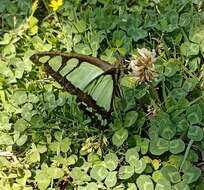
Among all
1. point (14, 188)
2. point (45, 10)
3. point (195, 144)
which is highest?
point (45, 10)

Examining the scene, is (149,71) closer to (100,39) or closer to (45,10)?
(100,39)

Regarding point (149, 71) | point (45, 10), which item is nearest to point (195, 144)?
point (149, 71)

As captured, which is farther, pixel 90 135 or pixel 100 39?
pixel 100 39

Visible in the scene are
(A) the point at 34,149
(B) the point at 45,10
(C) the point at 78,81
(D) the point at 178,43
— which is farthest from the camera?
(B) the point at 45,10

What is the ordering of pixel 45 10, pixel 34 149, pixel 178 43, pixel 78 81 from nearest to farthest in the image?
pixel 78 81 < pixel 34 149 < pixel 178 43 < pixel 45 10

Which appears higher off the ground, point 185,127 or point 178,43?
point 178,43
